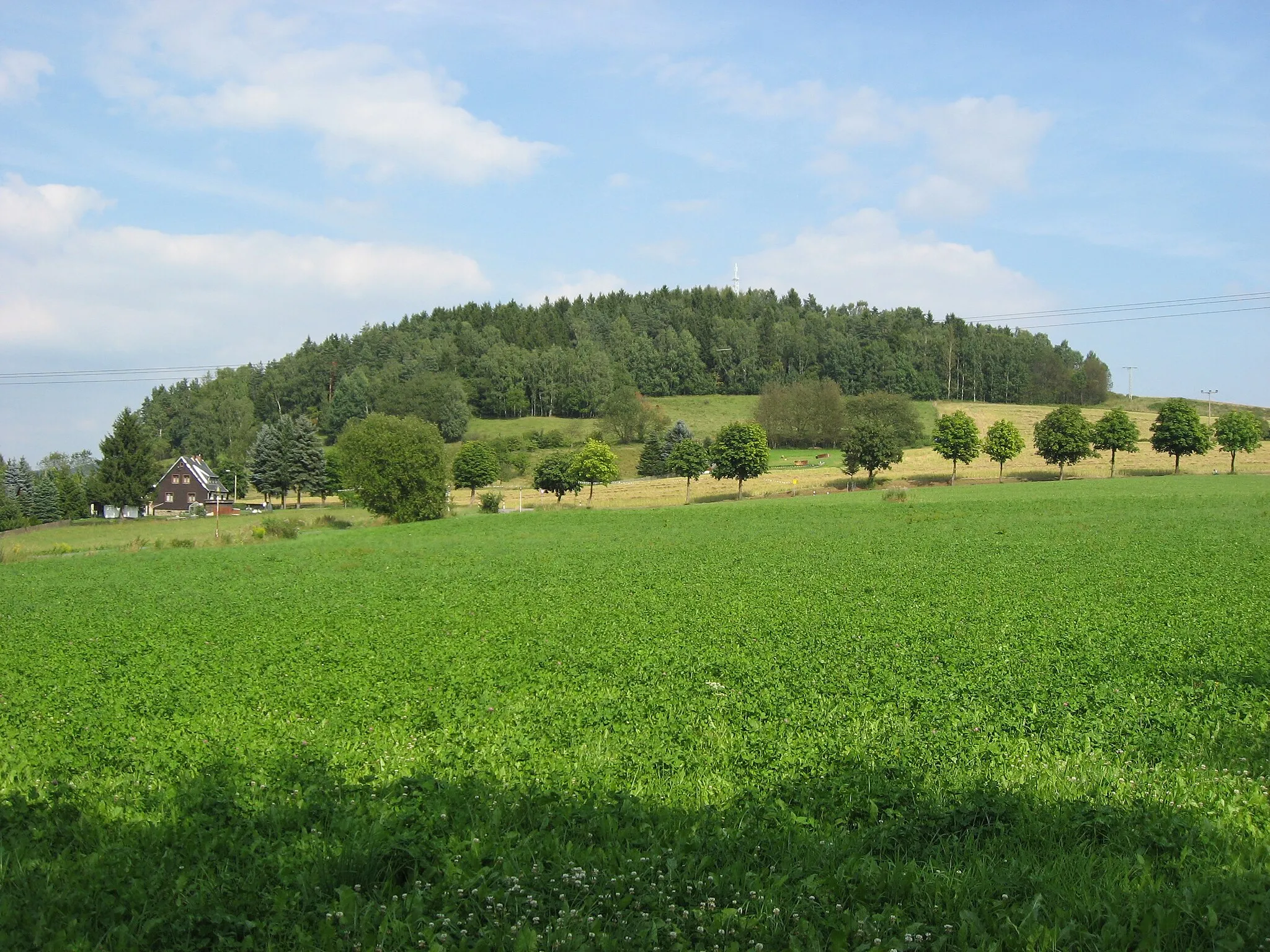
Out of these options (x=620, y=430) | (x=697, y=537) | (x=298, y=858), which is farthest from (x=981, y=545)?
(x=620, y=430)

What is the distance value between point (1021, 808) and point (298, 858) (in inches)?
259

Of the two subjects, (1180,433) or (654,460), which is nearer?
(1180,433)

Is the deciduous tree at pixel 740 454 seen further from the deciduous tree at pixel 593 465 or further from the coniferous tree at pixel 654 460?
the coniferous tree at pixel 654 460

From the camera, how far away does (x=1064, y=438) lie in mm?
89312

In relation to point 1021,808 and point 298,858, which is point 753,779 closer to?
point 1021,808

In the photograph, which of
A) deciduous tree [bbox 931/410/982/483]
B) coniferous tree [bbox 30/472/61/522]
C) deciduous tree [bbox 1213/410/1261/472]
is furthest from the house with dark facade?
deciduous tree [bbox 1213/410/1261/472]

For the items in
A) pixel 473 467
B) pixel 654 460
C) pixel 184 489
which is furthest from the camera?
pixel 654 460

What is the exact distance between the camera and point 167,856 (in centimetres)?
744

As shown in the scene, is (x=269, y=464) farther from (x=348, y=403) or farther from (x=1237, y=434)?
(x=1237, y=434)

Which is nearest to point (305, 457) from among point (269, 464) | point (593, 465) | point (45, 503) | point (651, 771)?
point (269, 464)

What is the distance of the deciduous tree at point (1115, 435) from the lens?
90750mm

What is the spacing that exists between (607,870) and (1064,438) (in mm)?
93226

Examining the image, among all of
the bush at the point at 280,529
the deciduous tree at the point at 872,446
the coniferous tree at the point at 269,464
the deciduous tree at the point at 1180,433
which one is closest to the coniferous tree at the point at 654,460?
the deciduous tree at the point at 872,446

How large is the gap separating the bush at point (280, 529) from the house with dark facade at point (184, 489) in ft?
179
